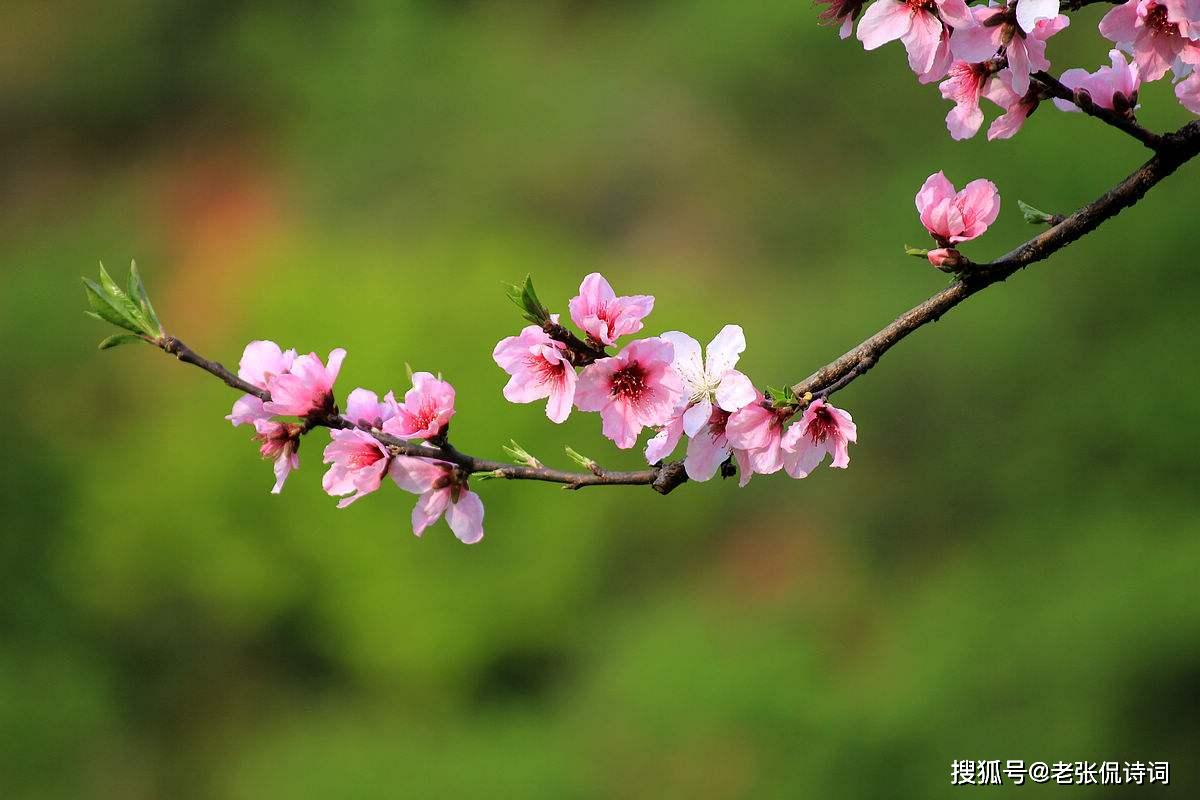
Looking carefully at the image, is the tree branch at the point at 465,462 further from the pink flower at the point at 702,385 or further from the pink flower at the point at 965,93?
the pink flower at the point at 965,93

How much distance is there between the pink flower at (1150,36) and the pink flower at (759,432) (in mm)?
304

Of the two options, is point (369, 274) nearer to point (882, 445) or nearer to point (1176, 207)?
point (882, 445)

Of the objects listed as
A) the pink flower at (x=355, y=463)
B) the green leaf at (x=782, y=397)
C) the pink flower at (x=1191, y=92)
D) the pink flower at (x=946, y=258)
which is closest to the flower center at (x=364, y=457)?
the pink flower at (x=355, y=463)

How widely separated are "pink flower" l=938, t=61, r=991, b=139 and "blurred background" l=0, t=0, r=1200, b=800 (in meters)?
3.26

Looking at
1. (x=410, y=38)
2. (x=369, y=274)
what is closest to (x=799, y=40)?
(x=410, y=38)

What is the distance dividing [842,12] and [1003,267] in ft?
0.60

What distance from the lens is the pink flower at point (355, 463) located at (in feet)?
2.29

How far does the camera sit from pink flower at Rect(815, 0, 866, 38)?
713 millimetres

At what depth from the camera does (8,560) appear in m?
5.32

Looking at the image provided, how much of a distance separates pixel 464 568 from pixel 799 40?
3.31 meters

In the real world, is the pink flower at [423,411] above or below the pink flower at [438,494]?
above

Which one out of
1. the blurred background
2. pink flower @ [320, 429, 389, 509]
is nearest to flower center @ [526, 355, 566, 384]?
pink flower @ [320, 429, 389, 509]

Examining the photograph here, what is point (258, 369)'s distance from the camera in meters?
0.72

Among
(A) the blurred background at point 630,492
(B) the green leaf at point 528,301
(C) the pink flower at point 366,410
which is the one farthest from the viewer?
(A) the blurred background at point 630,492
